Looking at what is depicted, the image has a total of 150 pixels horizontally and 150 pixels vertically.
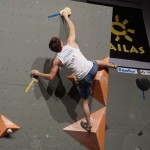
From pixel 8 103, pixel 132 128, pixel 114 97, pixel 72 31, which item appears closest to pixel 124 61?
pixel 114 97

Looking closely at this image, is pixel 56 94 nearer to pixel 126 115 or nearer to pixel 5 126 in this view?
pixel 5 126

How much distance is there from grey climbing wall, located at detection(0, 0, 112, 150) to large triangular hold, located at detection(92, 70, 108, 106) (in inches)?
3.4

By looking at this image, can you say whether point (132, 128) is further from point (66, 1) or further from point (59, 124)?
point (66, 1)

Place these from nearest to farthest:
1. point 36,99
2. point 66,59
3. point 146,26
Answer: point 66,59 < point 36,99 < point 146,26

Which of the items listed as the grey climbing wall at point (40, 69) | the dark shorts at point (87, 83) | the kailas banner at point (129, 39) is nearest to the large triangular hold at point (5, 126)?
Answer: the grey climbing wall at point (40, 69)

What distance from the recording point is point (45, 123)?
3471 millimetres

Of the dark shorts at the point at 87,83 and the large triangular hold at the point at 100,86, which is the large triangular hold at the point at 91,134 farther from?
the dark shorts at the point at 87,83

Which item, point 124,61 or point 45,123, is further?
point 124,61

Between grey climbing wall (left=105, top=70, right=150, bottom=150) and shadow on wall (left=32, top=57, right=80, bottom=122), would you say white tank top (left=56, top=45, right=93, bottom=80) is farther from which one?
grey climbing wall (left=105, top=70, right=150, bottom=150)

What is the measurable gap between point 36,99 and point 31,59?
1.44 feet

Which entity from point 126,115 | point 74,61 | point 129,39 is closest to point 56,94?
point 74,61

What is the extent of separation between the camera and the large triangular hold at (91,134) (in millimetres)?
3498

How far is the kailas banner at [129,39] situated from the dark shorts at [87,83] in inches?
45.2

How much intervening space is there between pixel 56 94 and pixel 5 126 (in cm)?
65
